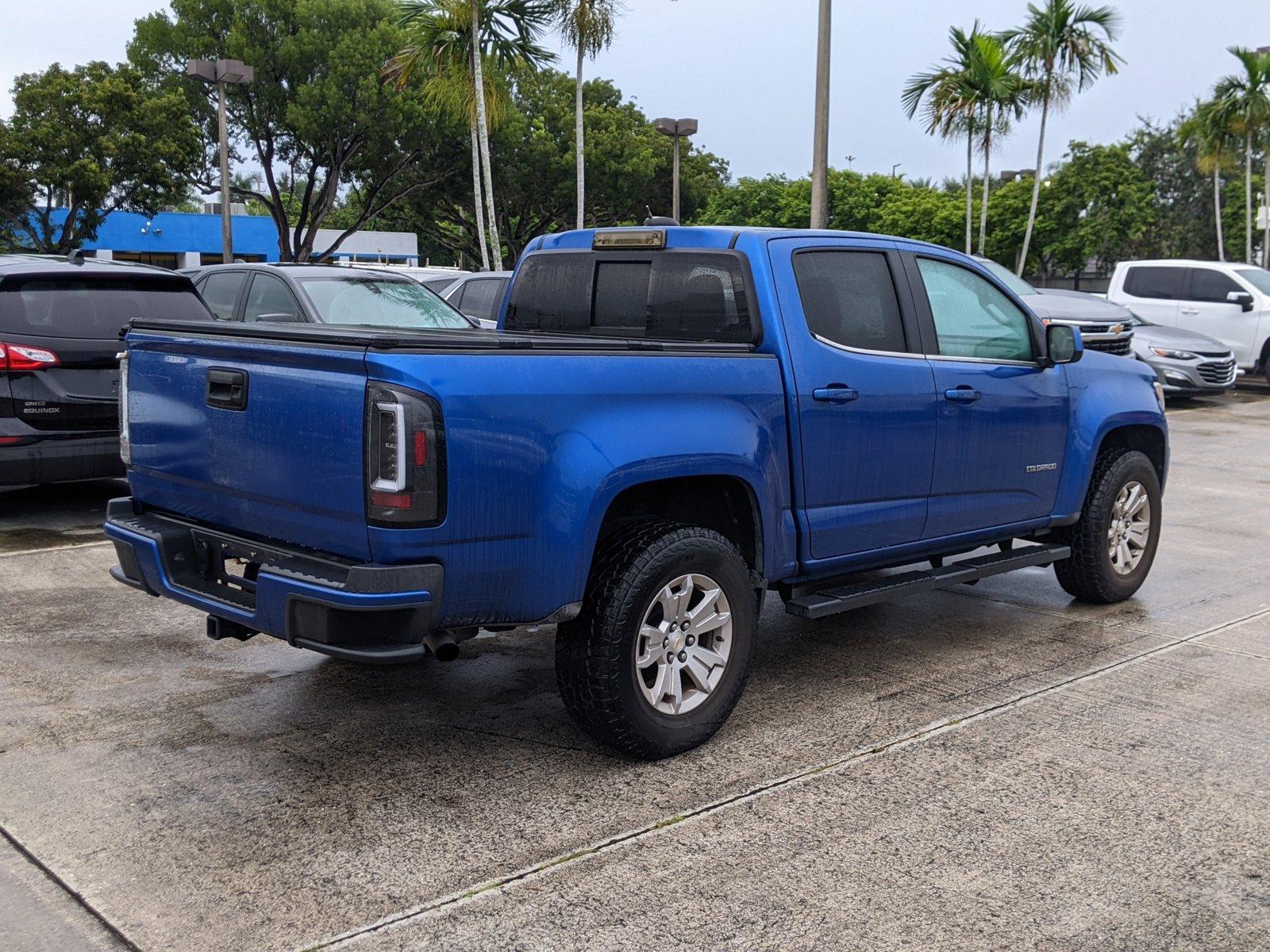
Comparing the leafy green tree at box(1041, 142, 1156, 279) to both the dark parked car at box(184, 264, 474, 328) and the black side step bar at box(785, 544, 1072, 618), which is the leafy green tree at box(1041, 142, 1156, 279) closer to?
the dark parked car at box(184, 264, 474, 328)

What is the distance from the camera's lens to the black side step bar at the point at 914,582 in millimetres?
5031

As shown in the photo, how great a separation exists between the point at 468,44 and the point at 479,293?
9626 mm

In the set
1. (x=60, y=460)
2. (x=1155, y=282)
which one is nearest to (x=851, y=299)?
(x=60, y=460)

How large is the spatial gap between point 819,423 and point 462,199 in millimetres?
41484

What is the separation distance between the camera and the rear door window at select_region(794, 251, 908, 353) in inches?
201

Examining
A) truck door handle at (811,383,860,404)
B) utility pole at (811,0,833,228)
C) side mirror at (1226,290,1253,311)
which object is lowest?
truck door handle at (811,383,860,404)

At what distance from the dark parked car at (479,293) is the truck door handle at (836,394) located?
30.6 feet

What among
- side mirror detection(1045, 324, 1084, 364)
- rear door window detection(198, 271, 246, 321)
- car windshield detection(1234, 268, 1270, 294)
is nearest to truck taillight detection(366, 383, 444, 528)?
side mirror detection(1045, 324, 1084, 364)

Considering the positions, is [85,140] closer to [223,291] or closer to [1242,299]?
[223,291]

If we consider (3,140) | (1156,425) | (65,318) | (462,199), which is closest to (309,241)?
(462,199)

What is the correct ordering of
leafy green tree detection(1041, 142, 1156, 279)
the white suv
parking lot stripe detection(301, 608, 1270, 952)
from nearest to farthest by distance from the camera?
parking lot stripe detection(301, 608, 1270, 952), the white suv, leafy green tree detection(1041, 142, 1156, 279)

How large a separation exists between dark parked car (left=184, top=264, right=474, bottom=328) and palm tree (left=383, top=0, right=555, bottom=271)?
12211 mm

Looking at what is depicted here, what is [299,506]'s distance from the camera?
156 inches

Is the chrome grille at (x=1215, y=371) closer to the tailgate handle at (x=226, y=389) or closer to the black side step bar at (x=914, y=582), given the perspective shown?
the black side step bar at (x=914, y=582)
